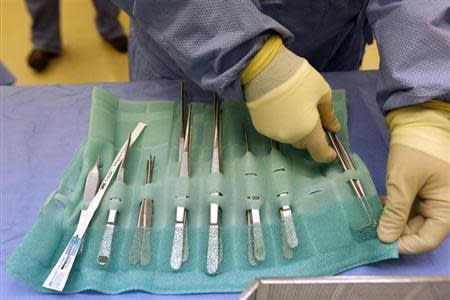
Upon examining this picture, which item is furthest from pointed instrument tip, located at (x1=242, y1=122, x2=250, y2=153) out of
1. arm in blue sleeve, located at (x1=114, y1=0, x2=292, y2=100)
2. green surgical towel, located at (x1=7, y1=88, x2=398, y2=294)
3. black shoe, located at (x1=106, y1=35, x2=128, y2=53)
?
black shoe, located at (x1=106, y1=35, x2=128, y2=53)

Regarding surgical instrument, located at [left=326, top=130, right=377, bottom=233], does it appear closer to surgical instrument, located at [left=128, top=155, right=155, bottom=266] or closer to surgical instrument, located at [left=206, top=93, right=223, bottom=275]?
surgical instrument, located at [left=206, top=93, right=223, bottom=275]

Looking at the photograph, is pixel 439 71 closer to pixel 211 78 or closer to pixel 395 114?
pixel 395 114

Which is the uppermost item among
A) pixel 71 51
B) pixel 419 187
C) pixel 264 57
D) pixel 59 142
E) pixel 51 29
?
pixel 264 57

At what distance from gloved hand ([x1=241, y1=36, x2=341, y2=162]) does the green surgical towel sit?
6 centimetres

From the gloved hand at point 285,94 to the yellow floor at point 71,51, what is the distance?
46.6 inches

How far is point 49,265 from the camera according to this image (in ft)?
2.00

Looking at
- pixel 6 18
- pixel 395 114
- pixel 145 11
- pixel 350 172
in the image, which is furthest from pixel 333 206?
pixel 6 18

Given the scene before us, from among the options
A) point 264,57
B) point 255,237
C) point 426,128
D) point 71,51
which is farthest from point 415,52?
point 71,51

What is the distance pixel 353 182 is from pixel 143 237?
11.6 inches

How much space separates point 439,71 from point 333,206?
0.24m

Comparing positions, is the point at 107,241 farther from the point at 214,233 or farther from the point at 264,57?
the point at 264,57

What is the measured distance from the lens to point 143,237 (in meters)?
0.63

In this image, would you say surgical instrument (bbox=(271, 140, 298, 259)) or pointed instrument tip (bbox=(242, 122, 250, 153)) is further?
pointed instrument tip (bbox=(242, 122, 250, 153))

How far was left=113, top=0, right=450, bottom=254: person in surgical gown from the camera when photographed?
0.61 metres
